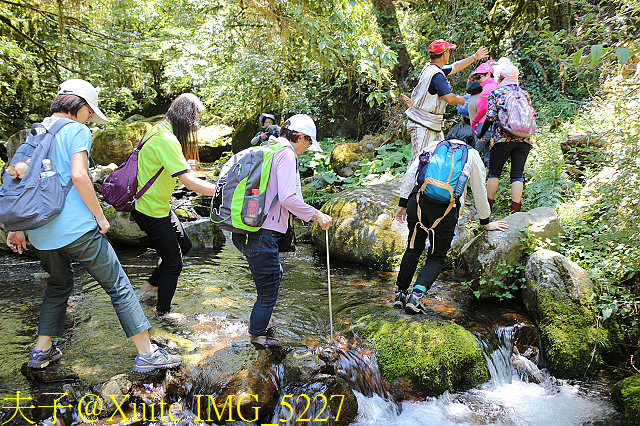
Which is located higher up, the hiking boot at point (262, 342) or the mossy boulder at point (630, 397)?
the hiking boot at point (262, 342)

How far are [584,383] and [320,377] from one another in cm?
255

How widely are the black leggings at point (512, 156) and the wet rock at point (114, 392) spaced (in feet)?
16.0


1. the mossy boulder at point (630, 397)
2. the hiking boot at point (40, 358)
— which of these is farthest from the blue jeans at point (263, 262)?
the mossy boulder at point (630, 397)

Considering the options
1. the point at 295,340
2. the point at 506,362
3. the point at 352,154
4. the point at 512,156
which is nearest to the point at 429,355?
the point at 506,362

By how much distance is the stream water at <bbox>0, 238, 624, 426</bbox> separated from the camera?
367 cm

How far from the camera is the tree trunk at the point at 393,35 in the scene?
12.0 m

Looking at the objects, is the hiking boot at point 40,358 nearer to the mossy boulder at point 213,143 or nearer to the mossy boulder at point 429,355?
the mossy boulder at point 429,355

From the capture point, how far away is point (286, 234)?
3799mm

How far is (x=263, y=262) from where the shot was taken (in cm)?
363

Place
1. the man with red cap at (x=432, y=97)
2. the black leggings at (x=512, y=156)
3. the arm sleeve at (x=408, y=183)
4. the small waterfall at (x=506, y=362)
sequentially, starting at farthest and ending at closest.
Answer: the black leggings at (x=512, y=156), the man with red cap at (x=432, y=97), the arm sleeve at (x=408, y=183), the small waterfall at (x=506, y=362)

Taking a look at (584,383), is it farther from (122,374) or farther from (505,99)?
(122,374)

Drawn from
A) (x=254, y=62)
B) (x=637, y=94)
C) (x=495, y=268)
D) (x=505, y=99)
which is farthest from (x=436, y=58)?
(x=254, y=62)

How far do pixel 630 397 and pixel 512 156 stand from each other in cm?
312

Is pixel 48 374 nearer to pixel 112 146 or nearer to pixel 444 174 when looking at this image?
pixel 444 174
